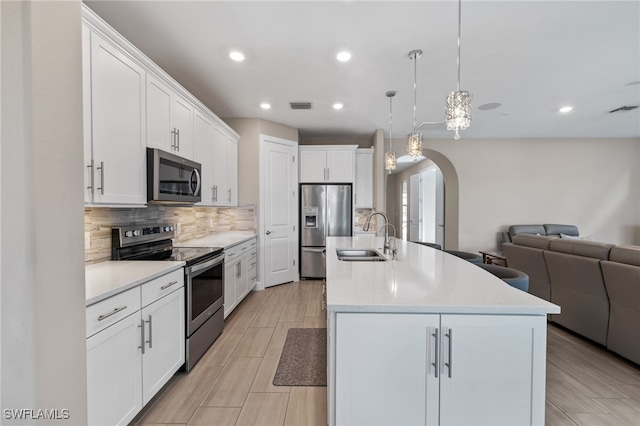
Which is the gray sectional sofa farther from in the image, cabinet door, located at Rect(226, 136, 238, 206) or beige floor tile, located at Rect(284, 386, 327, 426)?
cabinet door, located at Rect(226, 136, 238, 206)

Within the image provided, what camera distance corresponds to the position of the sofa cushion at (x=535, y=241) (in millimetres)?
2843

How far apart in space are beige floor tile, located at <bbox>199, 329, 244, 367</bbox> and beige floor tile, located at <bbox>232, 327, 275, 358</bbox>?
53mm

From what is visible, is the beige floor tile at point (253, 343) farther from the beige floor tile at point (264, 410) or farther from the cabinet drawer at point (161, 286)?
the cabinet drawer at point (161, 286)

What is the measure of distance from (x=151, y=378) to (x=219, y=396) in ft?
1.53

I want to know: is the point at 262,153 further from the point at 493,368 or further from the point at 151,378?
the point at 493,368

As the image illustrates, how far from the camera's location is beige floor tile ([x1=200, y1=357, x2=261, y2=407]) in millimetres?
1789

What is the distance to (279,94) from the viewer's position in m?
3.32

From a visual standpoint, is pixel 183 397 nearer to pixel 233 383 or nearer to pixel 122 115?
pixel 233 383

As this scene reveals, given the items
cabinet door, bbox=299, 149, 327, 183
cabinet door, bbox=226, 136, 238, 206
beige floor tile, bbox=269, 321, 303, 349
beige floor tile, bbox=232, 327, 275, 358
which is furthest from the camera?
cabinet door, bbox=299, 149, 327, 183

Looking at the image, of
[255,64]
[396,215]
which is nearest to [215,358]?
[255,64]

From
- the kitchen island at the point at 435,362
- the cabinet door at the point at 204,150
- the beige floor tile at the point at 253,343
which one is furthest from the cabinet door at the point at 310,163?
the kitchen island at the point at 435,362

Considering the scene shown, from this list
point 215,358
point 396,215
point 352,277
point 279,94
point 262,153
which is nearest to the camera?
point 352,277

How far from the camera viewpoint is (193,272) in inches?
81.1

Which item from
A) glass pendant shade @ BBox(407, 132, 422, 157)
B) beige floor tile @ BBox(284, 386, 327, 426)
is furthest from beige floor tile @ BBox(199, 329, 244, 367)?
glass pendant shade @ BBox(407, 132, 422, 157)
